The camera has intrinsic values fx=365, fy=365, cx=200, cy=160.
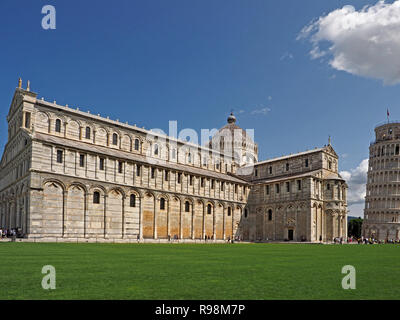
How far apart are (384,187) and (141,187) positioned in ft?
228

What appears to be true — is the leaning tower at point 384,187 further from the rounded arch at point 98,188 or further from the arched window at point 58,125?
the arched window at point 58,125

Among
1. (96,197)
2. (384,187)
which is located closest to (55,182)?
(96,197)

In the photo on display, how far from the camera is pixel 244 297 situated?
737 cm

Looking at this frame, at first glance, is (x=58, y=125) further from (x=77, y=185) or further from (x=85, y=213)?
(x=85, y=213)

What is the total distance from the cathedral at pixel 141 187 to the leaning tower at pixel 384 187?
1430 inches

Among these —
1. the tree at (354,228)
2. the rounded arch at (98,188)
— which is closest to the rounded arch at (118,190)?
the rounded arch at (98,188)

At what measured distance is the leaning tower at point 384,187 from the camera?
88.2 metres

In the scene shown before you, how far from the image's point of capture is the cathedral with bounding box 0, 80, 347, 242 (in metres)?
38.8

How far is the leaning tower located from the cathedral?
3632cm
